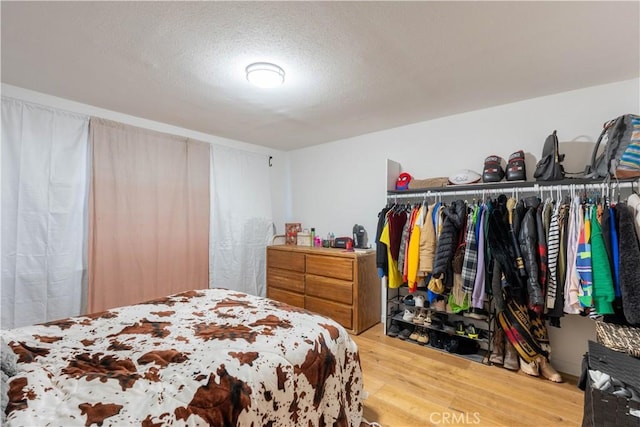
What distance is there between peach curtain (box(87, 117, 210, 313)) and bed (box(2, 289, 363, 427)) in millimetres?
1249

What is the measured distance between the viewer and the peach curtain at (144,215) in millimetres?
2707

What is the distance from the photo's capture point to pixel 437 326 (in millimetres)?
2811

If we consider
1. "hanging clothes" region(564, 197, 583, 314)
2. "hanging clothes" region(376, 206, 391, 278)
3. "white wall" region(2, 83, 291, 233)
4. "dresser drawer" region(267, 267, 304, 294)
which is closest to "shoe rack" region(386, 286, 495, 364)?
"hanging clothes" region(376, 206, 391, 278)

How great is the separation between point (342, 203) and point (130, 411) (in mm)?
3258

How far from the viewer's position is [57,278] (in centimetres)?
248

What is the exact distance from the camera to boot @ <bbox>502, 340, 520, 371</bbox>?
235cm

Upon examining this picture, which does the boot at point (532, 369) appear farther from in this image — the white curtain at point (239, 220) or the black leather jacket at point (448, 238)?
Result: the white curtain at point (239, 220)

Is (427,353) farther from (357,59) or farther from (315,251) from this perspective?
(357,59)

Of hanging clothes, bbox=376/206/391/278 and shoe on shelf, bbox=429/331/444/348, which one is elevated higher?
hanging clothes, bbox=376/206/391/278

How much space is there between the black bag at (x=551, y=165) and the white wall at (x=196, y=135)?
10.9 feet

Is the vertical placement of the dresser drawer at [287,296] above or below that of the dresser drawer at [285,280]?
below

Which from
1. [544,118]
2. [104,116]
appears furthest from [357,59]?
[104,116]

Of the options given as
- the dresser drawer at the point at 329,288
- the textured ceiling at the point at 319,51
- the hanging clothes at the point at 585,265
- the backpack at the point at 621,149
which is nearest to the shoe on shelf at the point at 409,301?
the dresser drawer at the point at 329,288

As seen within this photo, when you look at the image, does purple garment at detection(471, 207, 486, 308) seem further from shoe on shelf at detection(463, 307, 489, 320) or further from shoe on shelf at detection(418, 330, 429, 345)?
shoe on shelf at detection(418, 330, 429, 345)
